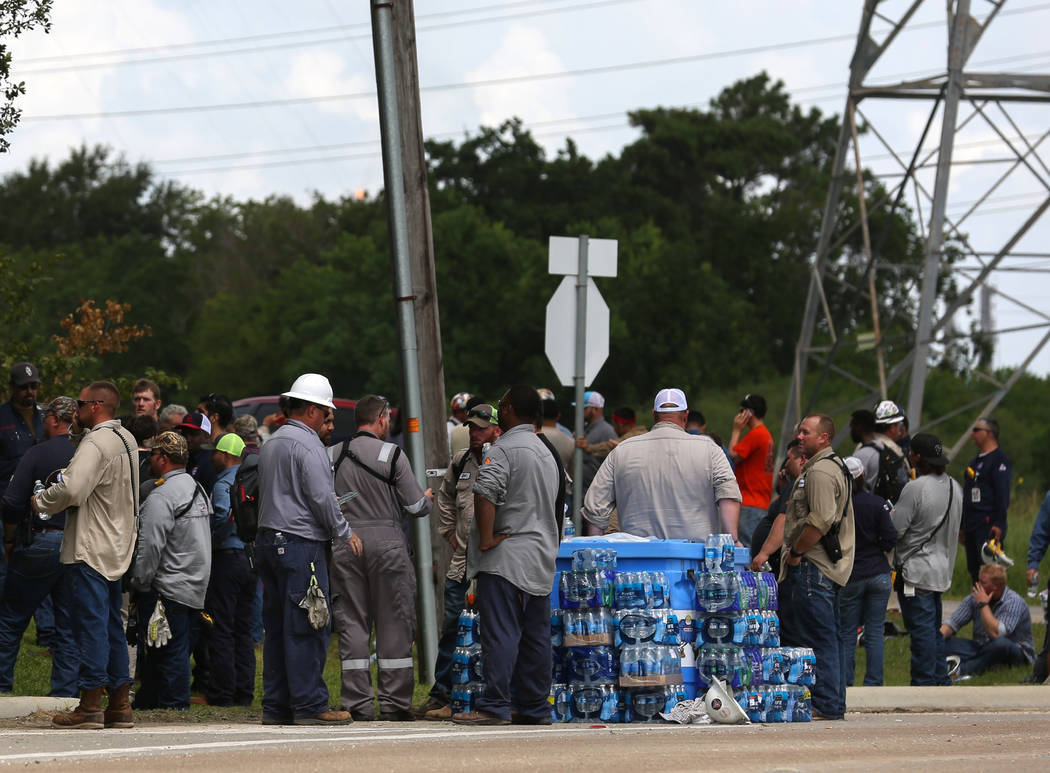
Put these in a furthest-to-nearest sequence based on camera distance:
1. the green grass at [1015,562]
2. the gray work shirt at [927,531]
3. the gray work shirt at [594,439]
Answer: the green grass at [1015,562] → the gray work shirt at [594,439] → the gray work shirt at [927,531]

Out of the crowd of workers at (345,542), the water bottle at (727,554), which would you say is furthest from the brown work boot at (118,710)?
the water bottle at (727,554)

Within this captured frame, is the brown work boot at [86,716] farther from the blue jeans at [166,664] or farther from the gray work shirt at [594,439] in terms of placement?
the gray work shirt at [594,439]

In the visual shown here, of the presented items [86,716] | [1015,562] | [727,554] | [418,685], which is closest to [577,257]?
[418,685]

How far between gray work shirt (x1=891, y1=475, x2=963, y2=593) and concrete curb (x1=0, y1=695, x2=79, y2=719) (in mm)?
6392

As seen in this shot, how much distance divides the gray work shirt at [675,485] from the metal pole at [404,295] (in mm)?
1999

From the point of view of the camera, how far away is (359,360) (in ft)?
212

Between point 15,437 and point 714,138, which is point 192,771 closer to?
point 15,437

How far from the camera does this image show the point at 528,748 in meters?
8.90

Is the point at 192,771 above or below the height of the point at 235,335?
below

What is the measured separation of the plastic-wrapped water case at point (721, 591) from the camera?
1098 centimetres

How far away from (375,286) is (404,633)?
183 ft

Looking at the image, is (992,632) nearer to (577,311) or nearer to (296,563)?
(577,311)

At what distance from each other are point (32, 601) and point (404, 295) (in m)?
3.54

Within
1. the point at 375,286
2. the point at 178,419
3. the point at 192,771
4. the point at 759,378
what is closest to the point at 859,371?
the point at 759,378
